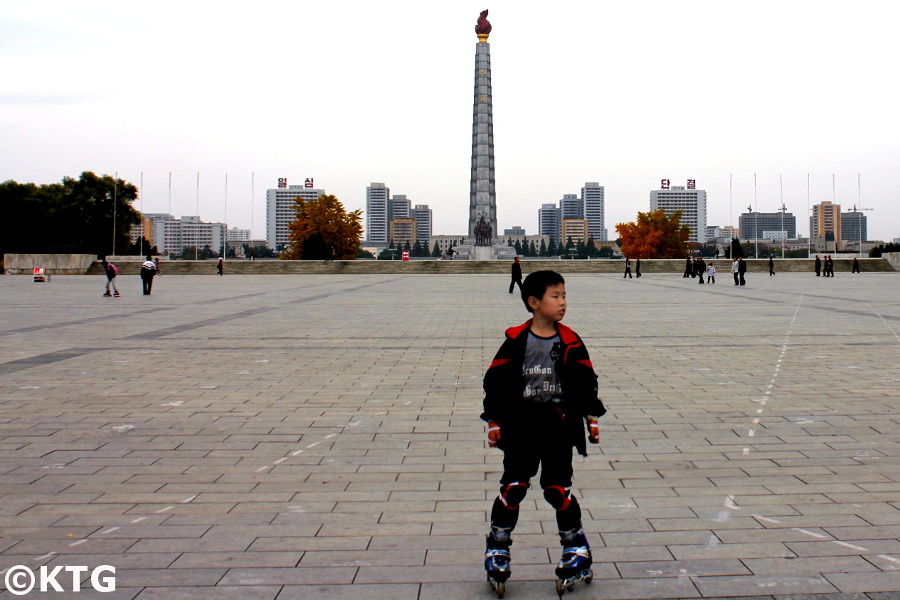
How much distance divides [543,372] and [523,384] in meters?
0.10

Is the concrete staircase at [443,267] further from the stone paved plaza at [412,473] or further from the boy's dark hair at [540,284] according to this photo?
the boy's dark hair at [540,284]

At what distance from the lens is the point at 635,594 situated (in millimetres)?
2998

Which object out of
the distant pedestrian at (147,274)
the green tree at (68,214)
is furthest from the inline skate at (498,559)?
the green tree at (68,214)

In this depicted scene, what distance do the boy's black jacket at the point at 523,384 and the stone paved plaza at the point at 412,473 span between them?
0.68 metres

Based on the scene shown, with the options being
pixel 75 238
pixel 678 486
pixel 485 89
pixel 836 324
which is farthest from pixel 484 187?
pixel 678 486

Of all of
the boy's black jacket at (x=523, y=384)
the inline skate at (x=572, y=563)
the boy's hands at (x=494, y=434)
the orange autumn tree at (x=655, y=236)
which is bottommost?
the inline skate at (x=572, y=563)

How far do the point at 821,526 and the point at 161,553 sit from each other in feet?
10.2

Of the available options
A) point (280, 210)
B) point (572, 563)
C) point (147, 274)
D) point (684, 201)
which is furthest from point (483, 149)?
point (684, 201)

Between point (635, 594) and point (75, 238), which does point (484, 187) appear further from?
point (635, 594)

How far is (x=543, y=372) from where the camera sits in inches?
123

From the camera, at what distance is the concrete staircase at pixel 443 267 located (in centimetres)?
4697

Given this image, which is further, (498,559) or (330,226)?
(330,226)

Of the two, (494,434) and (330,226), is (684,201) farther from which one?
(494,434)

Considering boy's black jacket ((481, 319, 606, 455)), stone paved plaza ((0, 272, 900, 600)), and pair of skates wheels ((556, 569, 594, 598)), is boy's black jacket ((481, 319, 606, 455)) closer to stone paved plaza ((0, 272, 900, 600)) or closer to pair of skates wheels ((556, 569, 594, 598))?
pair of skates wheels ((556, 569, 594, 598))
